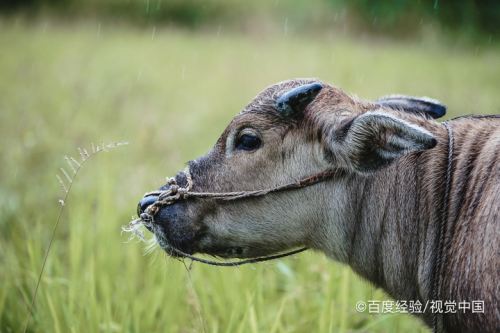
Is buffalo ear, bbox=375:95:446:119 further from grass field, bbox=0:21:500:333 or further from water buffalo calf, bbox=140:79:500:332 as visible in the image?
grass field, bbox=0:21:500:333

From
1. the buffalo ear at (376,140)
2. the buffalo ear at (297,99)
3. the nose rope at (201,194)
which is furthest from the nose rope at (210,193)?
the buffalo ear at (297,99)

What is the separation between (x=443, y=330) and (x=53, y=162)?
508 centimetres

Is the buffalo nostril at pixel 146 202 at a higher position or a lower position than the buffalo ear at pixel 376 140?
lower

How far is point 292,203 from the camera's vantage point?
2818 millimetres

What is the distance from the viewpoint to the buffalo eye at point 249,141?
289cm

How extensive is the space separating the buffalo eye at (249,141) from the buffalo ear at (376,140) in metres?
0.41

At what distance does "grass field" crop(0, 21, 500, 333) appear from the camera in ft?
11.3

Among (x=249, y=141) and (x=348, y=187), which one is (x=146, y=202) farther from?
(x=348, y=187)

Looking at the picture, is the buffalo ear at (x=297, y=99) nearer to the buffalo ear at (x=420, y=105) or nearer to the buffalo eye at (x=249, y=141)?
the buffalo eye at (x=249, y=141)

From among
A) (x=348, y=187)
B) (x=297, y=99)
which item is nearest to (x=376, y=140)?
(x=348, y=187)

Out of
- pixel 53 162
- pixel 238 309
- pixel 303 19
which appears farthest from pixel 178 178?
pixel 303 19

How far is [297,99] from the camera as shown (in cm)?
280

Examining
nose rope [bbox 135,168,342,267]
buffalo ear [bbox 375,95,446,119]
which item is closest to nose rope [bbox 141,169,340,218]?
nose rope [bbox 135,168,342,267]

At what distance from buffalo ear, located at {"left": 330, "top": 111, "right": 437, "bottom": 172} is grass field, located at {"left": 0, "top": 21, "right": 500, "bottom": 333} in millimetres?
906
